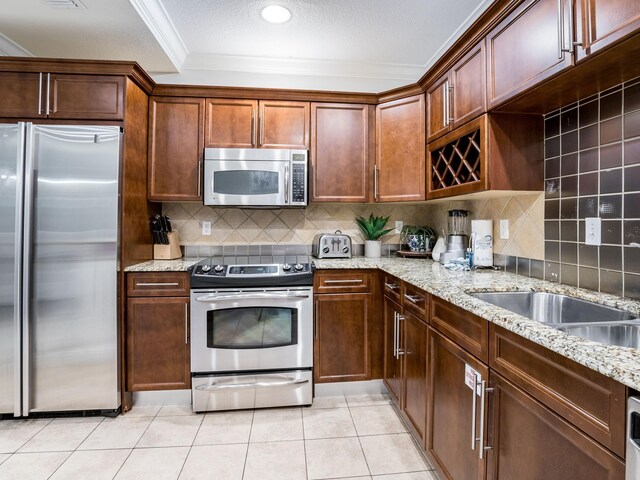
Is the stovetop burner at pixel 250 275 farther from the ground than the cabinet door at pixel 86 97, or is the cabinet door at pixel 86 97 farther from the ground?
the cabinet door at pixel 86 97

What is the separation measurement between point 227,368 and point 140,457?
0.63m

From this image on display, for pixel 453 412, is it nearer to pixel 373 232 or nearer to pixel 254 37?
pixel 373 232

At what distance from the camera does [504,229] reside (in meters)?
2.08

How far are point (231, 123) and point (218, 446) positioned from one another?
210cm

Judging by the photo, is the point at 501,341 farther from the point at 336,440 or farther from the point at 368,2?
the point at 368,2

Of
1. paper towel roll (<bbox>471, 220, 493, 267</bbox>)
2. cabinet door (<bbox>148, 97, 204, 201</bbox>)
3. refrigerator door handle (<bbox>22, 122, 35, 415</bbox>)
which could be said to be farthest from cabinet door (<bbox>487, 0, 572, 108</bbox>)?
refrigerator door handle (<bbox>22, 122, 35, 415</bbox>)

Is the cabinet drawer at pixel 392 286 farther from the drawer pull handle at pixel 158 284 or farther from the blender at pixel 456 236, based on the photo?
the drawer pull handle at pixel 158 284

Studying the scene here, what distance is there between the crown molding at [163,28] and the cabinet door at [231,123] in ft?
1.54

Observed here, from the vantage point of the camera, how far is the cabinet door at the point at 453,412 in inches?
48.8

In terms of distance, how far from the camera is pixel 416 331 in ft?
5.94

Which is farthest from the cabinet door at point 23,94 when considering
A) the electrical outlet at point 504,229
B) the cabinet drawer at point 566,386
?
the electrical outlet at point 504,229

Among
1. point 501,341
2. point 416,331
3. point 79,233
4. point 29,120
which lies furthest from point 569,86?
point 29,120

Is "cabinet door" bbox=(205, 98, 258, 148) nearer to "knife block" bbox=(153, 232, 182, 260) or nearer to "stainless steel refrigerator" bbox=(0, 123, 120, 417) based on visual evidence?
"stainless steel refrigerator" bbox=(0, 123, 120, 417)

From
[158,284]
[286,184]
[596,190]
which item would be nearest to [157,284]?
[158,284]
